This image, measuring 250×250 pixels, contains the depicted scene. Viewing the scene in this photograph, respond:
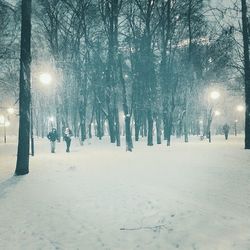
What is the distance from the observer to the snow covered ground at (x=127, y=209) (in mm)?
7711

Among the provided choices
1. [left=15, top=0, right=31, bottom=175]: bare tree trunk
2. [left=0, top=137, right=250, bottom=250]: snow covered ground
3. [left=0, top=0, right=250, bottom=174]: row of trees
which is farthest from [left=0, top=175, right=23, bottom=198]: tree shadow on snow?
[left=0, top=0, right=250, bottom=174]: row of trees

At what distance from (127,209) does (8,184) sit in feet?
15.5

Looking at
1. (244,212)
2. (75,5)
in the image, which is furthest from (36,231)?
(75,5)

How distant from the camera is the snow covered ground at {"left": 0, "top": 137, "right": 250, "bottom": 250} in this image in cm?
771

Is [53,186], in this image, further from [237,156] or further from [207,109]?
[207,109]

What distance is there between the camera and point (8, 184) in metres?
12.2

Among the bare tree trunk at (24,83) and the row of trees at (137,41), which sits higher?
the row of trees at (137,41)

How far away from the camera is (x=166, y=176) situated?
12.9m

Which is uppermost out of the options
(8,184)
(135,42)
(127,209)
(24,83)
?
(135,42)

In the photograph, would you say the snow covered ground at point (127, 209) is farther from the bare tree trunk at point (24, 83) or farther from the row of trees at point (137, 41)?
the row of trees at point (137, 41)

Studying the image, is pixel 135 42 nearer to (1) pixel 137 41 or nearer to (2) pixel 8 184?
(1) pixel 137 41

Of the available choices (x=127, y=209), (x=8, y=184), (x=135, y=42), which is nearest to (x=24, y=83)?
(x=8, y=184)

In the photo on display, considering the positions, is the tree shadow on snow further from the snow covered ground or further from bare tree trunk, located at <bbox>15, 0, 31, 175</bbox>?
bare tree trunk, located at <bbox>15, 0, 31, 175</bbox>

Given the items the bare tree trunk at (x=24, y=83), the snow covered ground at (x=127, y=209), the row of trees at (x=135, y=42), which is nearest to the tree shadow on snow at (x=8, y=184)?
the snow covered ground at (x=127, y=209)
